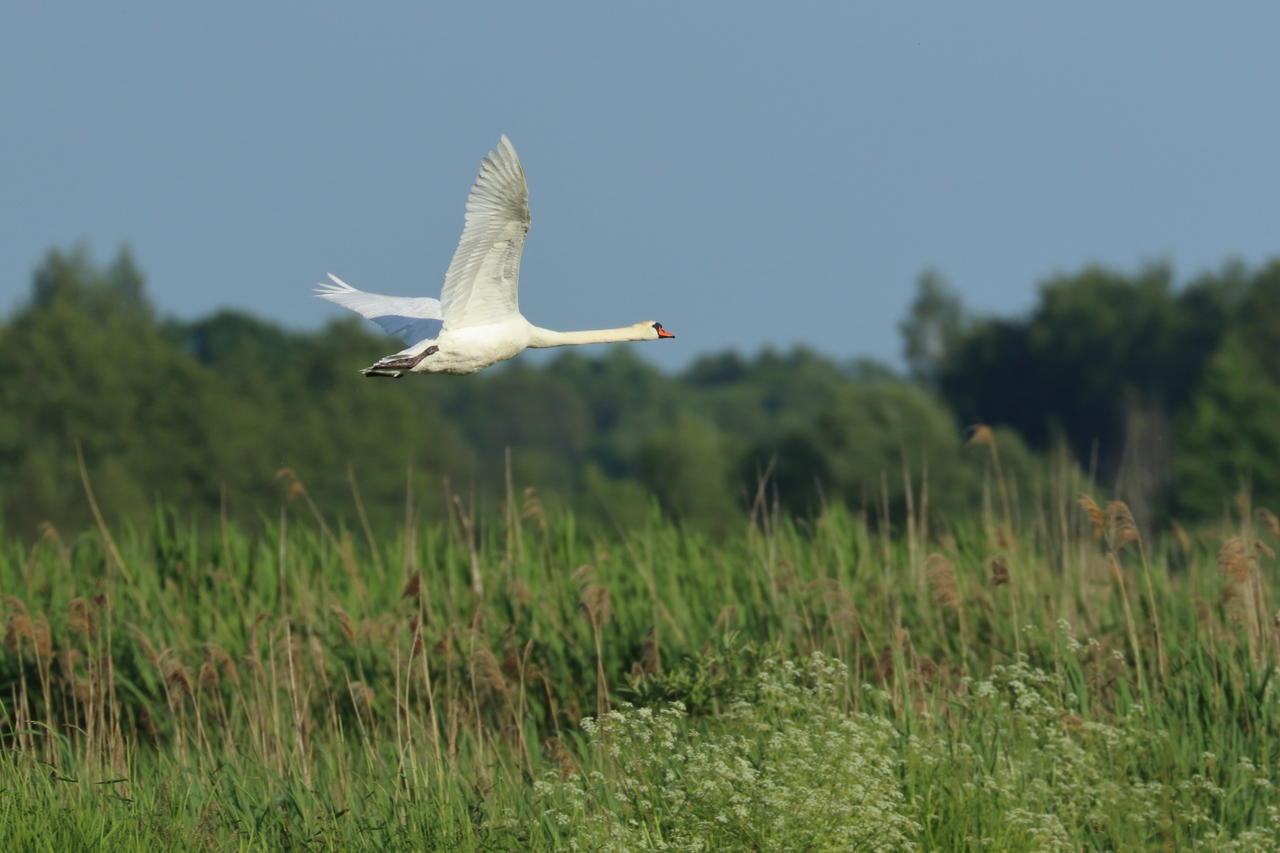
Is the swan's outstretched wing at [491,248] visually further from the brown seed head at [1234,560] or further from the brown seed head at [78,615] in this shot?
the brown seed head at [1234,560]

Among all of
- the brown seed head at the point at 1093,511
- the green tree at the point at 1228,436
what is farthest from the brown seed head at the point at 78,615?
the green tree at the point at 1228,436

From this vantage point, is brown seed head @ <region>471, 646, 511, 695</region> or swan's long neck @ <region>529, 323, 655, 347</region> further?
swan's long neck @ <region>529, 323, 655, 347</region>

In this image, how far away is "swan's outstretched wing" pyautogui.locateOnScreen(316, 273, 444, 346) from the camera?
29.9 feet

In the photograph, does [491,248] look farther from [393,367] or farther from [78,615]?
[78,615]

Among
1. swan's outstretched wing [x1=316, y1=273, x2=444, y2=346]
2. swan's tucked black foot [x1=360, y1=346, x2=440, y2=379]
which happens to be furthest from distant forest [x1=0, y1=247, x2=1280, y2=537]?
swan's tucked black foot [x1=360, y1=346, x2=440, y2=379]

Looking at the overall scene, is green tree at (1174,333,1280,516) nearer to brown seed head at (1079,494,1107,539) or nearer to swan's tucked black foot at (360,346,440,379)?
brown seed head at (1079,494,1107,539)

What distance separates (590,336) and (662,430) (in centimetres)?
6942

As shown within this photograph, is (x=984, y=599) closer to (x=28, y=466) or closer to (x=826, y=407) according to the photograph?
(x=28, y=466)

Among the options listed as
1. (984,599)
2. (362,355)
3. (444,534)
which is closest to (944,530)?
(984,599)

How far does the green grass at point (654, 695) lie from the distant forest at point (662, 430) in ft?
77.8

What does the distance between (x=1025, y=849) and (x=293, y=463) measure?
56.0 meters

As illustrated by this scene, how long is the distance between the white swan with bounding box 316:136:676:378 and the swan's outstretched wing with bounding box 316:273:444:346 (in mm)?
246

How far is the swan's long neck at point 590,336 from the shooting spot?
28.8 feet

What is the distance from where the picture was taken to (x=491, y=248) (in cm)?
834
